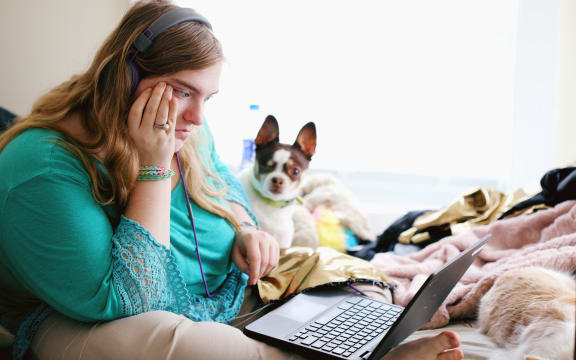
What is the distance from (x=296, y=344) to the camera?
2.68 ft

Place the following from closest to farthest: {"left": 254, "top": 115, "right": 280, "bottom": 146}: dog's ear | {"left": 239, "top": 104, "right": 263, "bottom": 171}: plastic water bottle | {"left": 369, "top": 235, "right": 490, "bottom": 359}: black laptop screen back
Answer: {"left": 369, "top": 235, "right": 490, "bottom": 359}: black laptop screen back < {"left": 254, "top": 115, "right": 280, "bottom": 146}: dog's ear < {"left": 239, "top": 104, "right": 263, "bottom": 171}: plastic water bottle

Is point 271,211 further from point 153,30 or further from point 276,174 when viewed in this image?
point 153,30

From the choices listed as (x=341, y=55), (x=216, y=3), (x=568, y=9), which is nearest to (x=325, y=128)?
(x=341, y=55)

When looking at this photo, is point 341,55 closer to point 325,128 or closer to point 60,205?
point 325,128

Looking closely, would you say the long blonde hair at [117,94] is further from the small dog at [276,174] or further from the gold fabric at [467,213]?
the gold fabric at [467,213]

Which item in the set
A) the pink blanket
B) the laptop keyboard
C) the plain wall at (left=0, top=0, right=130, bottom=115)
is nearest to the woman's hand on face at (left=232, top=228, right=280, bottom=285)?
the laptop keyboard

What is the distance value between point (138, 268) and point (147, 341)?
4.9 inches

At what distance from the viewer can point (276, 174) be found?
1.52 meters

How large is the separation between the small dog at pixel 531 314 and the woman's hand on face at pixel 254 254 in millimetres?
496

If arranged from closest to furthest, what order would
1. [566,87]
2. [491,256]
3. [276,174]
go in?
[491,256]
[276,174]
[566,87]

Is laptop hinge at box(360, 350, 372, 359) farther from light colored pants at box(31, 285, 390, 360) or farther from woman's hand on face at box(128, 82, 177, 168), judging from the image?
woman's hand on face at box(128, 82, 177, 168)

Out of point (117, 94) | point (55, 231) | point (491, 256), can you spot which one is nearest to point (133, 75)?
point (117, 94)

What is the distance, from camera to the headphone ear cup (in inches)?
34.3

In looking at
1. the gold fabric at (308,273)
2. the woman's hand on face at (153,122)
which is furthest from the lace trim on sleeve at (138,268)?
the gold fabric at (308,273)
